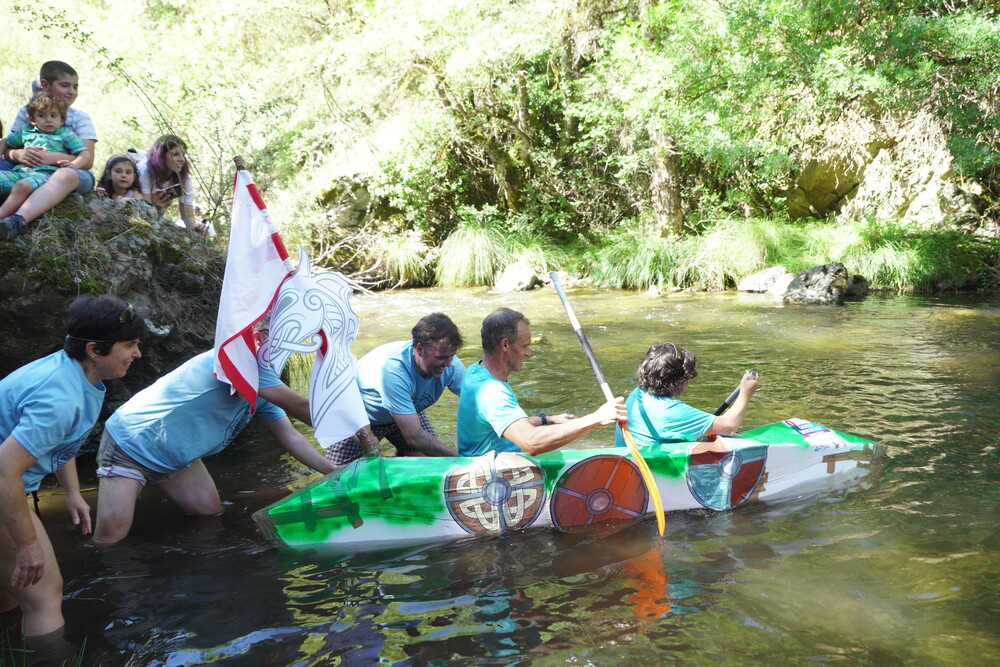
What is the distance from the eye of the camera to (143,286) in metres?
5.05

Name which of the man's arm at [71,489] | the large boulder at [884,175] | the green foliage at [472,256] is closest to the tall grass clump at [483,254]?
the green foliage at [472,256]

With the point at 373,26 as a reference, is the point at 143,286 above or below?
below

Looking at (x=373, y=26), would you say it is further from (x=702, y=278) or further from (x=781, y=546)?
(x=781, y=546)

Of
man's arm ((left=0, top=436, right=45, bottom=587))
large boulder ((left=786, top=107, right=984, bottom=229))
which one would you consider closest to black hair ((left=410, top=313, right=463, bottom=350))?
man's arm ((left=0, top=436, right=45, bottom=587))

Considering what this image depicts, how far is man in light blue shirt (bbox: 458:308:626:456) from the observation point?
3.65 meters

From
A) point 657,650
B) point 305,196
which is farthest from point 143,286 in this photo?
point 305,196

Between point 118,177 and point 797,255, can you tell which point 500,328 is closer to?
point 118,177

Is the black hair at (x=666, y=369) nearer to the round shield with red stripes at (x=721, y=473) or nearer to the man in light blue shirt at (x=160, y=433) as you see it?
the round shield with red stripes at (x=721, y=473)

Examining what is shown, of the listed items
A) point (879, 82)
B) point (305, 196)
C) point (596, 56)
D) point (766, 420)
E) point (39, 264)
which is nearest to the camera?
point (39, 264)

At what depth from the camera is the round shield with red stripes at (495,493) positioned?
377cm

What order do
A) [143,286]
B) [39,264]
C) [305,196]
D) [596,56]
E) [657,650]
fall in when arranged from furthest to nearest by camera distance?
1. [305,196]
2. [596,56]
3. [143,286]
4. [39,264]
5. [657,650]

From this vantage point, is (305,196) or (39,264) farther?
(305,196)

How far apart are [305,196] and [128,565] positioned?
38.4ft

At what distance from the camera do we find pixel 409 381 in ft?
13.8
